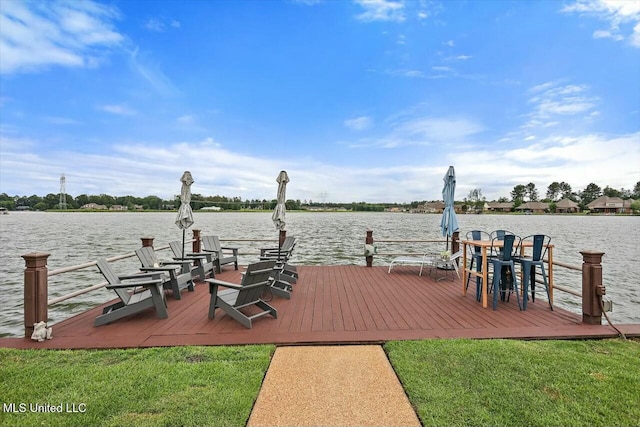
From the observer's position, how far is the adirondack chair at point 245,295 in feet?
12.7

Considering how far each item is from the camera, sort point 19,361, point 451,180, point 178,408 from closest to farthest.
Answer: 1. point 178,408
2. point 19,361
3. point 451,180

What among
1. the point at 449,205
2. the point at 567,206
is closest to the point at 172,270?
the point at 449,205

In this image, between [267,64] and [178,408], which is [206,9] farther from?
[178,408]

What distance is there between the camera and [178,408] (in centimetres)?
216

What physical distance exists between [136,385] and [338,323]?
2261 mm

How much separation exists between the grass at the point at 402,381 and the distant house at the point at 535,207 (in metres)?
101

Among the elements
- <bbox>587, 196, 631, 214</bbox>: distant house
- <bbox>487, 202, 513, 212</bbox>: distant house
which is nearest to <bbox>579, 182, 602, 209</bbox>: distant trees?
<bbox>587, 196, 631, 214</bbox>: distant house

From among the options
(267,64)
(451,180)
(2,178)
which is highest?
(267,64)

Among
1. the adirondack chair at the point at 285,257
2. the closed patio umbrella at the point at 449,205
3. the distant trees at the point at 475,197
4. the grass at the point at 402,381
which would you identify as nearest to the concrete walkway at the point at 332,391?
the grass at the point at 402,381

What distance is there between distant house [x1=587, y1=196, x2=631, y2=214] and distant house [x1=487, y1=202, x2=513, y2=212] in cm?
1856

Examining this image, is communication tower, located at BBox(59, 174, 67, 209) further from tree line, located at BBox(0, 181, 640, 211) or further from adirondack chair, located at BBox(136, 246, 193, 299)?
adirondack chair, located at BBox(136, 246, 193, 299)

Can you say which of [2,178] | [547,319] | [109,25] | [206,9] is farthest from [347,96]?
[2,178]

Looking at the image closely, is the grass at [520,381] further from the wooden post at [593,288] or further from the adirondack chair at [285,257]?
the adirondack chair at [285,257]

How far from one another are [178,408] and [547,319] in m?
4.48
